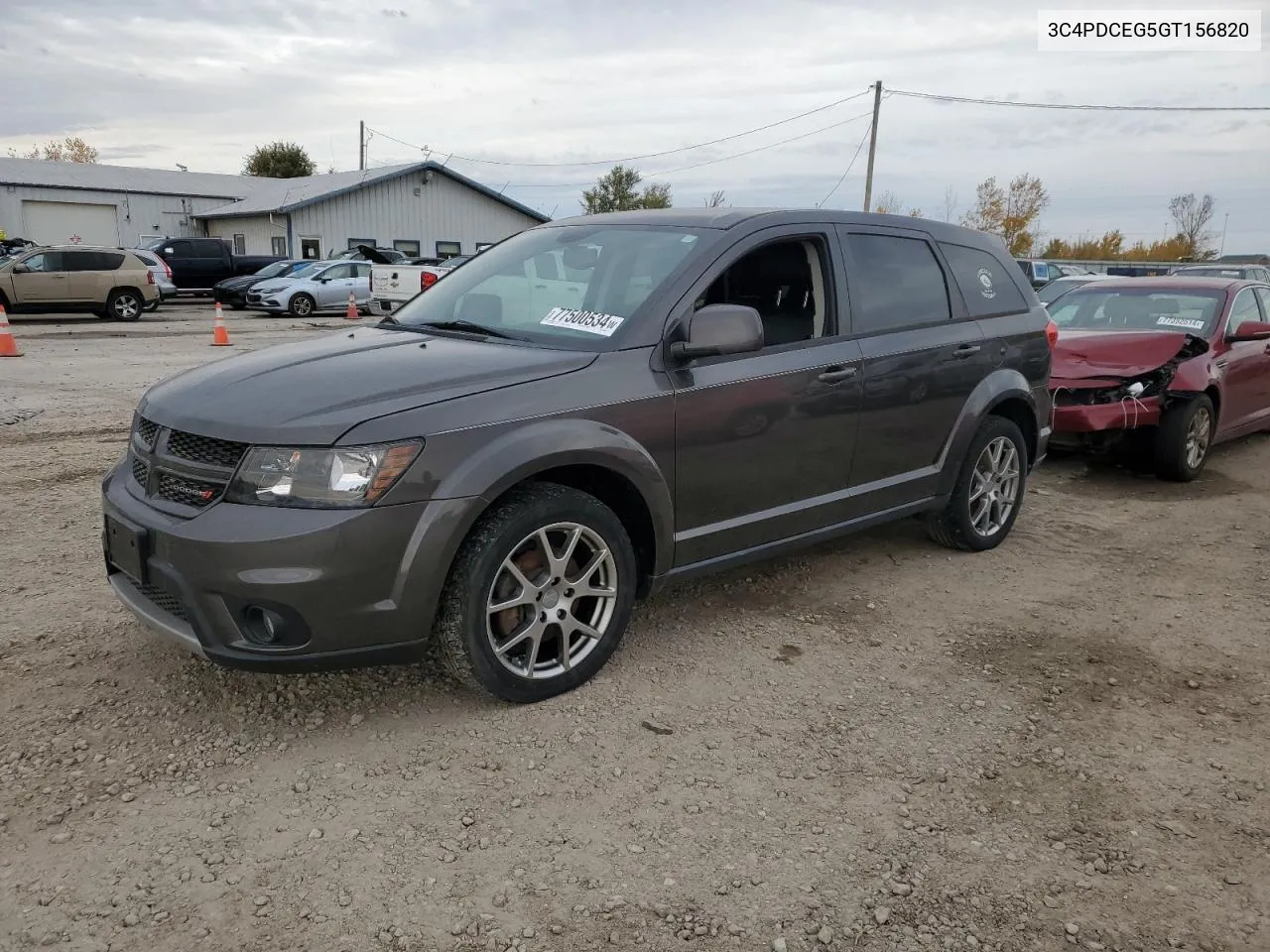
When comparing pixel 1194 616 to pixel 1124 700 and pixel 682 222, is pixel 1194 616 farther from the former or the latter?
pixel 682 222

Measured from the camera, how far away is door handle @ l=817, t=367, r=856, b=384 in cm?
423

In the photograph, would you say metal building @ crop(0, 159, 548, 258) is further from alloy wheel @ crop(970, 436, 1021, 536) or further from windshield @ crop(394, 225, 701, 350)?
alloy wheel @ crop(970, 436, 1021, 536)

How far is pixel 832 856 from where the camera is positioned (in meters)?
2.71

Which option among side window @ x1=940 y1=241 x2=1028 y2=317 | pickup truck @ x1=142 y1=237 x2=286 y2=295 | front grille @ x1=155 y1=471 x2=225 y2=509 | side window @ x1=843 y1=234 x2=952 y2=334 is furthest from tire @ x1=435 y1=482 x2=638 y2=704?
pickup truck @ x1=142 y1=237 x2=286 y2=295

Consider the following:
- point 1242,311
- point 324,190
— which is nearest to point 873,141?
point 324,190

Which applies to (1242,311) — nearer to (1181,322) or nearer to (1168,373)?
(1181,322)

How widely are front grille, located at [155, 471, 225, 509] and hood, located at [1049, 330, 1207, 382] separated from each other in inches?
242

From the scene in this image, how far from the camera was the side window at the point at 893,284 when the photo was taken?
14.9 feet

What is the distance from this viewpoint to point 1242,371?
7832 millimetres

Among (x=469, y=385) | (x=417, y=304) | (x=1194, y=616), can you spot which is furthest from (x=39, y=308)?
(x=1194, y=616)

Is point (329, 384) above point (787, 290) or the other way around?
the other way around

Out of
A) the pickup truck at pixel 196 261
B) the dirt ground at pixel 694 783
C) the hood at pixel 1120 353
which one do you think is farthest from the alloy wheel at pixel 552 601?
the pickup truck at pixel 196 261

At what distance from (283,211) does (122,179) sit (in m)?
14.2

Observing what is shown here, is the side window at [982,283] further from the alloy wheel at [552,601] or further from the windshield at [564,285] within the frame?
the alloy wheel at [552,601]
